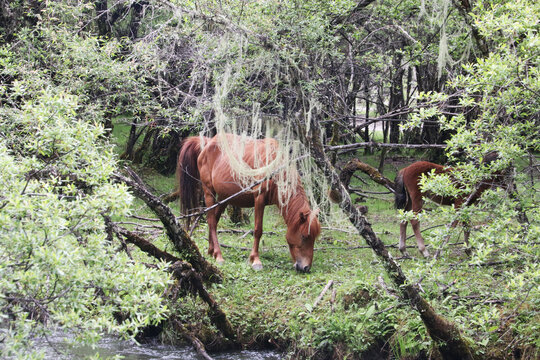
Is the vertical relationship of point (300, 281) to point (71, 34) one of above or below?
below

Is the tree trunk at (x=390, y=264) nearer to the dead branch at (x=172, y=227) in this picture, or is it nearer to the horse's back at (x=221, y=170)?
the dead branch at (x=172, y=227)

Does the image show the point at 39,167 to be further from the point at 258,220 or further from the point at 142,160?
the point at 142,160

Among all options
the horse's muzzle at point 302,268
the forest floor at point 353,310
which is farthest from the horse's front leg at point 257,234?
the horse's muzzle at point 302,268

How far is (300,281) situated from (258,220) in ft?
4.82

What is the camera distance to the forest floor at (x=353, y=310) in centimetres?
548

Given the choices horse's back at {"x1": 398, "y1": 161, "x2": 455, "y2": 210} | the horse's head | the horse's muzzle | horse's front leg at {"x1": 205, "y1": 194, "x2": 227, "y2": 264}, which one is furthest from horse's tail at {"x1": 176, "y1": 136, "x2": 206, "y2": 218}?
Answer: horse's back at {"x1": 398, "y1": 161, "x2": 455, "y2": 210}

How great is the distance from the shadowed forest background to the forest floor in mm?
23

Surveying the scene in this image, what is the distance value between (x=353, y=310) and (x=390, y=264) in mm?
1525

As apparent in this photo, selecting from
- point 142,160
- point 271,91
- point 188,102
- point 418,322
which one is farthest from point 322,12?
point 142,160

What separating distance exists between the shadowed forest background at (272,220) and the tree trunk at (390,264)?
0.7 inches

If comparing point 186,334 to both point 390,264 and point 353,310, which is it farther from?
point 390,264

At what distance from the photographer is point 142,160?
16.8m

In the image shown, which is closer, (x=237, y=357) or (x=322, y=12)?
(x=237, y=357)

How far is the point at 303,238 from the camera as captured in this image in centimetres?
801
